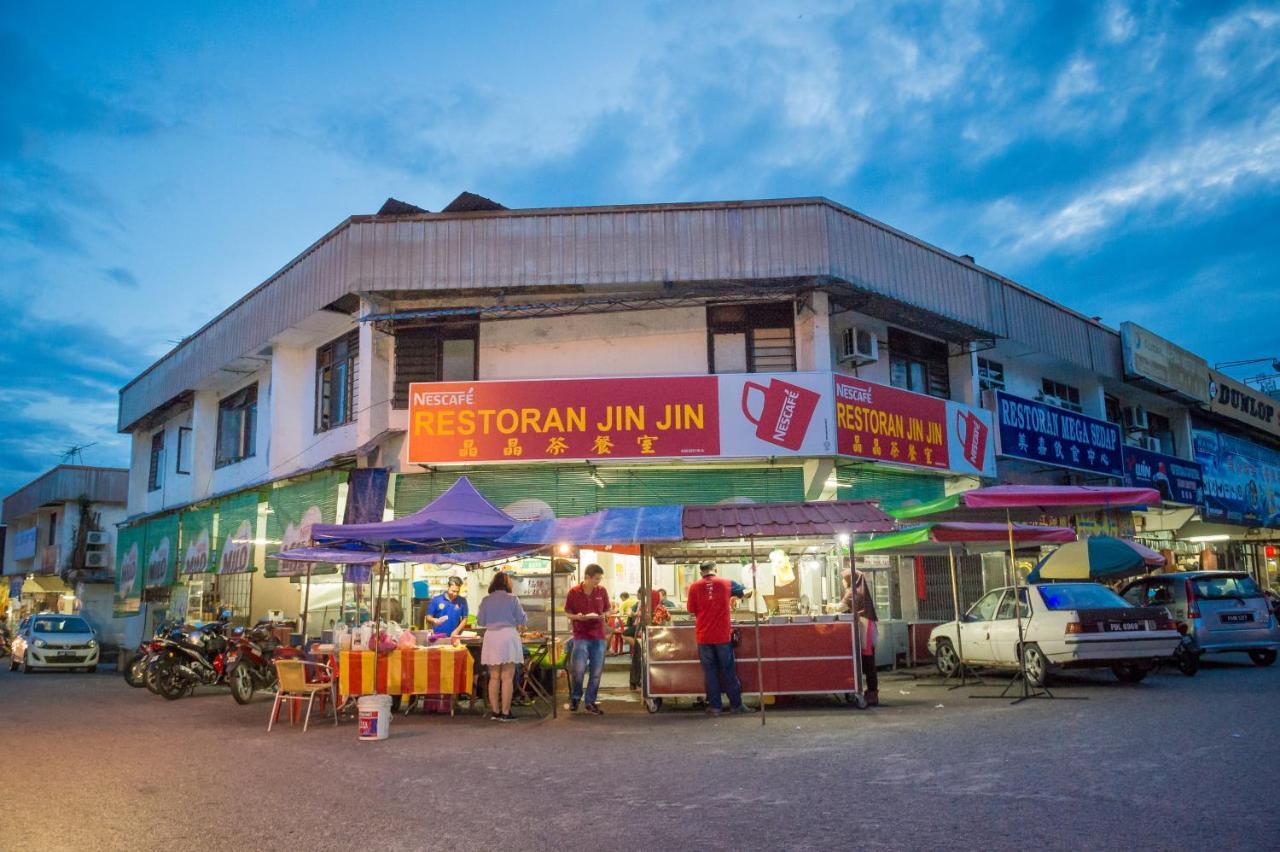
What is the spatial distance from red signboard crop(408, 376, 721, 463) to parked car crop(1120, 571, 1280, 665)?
25.9 feet

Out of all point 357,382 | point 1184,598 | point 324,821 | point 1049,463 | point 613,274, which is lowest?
point 324,821

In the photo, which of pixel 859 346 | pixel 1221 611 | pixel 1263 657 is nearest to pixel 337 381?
pixel 859 346

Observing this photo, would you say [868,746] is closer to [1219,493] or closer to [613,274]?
[613,274]

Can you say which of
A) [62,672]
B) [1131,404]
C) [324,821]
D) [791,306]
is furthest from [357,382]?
[1131,404]

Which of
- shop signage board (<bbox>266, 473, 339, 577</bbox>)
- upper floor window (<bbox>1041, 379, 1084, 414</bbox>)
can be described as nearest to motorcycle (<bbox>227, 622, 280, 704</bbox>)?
shop signage board (<bbox>266, 473, 339, 577</bbox>)

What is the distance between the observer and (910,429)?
1856 centimetres

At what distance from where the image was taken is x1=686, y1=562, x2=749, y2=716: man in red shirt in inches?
481

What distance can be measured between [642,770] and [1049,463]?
16.8m

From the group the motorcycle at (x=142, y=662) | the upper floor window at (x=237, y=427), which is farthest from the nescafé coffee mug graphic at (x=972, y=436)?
the upper floor window at (x=237, y=427)

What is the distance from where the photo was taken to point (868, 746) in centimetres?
910

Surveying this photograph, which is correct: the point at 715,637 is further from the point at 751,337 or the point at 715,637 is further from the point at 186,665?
the point at 186,665

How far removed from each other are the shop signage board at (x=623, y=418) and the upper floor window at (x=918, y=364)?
397 centimetres

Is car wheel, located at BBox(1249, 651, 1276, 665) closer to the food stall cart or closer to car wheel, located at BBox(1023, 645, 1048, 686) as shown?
car wheel, located at BBox(1023, 645, 1048, 686)

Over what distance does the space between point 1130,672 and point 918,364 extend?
8.20m
